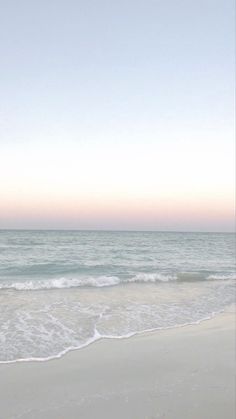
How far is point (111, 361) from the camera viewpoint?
23.8 feet

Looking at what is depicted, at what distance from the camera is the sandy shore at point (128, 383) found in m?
5.27

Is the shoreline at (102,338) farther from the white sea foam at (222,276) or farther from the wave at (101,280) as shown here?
the white sea foam at (222,276)

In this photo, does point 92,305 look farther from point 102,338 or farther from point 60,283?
point 60,283

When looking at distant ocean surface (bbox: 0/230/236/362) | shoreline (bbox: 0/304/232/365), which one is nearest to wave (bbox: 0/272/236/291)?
distant ocean surface (bbox: 0/230/236/362)

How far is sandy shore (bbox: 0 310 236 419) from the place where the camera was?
17.3ft

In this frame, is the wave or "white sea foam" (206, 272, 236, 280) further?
"white sea foam" (206, 272, 236, 280)

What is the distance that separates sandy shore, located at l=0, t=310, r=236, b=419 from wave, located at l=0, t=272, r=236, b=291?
8.46 meters

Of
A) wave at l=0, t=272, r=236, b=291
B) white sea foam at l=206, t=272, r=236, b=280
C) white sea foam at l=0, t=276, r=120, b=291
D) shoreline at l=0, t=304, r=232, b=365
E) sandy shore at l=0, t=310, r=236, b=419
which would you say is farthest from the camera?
white sea foam at l=206, t=272, r=236, b=280

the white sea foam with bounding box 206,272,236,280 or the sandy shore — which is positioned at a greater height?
the sandy shore

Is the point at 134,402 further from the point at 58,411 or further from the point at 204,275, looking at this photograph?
the point at 204,275

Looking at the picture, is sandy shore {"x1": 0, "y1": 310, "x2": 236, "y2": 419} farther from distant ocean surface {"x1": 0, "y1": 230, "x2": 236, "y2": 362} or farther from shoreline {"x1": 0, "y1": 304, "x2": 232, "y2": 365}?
distant ocean surface {"x1": 0, "y1": 230, "x2": 236, "y2": 362}

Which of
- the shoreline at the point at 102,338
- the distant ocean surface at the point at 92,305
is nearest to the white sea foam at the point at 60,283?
the distant ocean surface at the point at 92,305

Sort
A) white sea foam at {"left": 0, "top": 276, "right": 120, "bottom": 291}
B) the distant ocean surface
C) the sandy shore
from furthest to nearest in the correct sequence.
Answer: white sea foam at {"left": 0, "top": 276, "right": 120, "bottom": 291} → the distant ocean surface → the sandy shore

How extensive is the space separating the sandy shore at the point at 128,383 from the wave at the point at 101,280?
846 centimetres
